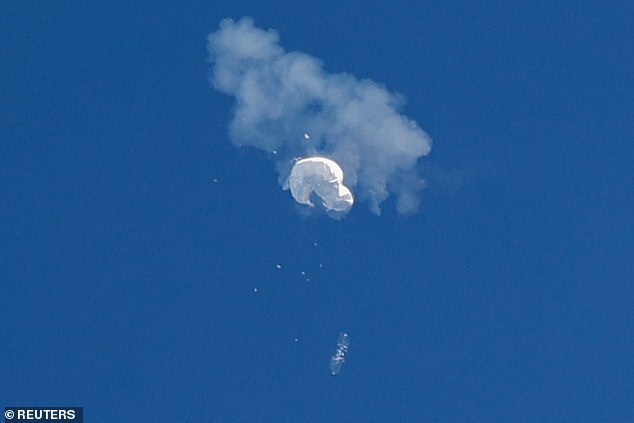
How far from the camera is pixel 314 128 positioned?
1648 cm

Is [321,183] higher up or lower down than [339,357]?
higher up

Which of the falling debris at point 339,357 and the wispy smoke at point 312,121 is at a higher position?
the wispy smoke at point 312,121

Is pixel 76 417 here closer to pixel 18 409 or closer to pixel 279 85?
pixel 18 409

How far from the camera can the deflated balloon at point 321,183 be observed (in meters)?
16.0

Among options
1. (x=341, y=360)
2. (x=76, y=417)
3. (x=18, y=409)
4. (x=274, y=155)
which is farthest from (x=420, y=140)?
(x=18, y=409)

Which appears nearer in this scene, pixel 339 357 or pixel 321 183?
pixel 321 183

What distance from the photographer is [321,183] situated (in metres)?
16.0

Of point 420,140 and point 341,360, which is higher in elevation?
point 420,140

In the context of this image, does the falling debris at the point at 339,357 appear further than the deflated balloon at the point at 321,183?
Yes

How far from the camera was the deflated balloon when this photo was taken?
15977 mm

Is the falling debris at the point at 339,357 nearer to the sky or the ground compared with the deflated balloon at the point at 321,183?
nearer to the ground

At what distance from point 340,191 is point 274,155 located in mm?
1928

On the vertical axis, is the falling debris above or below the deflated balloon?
below

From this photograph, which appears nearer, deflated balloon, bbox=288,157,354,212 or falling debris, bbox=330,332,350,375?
deflated balloon, bbox=288,157,354,212
